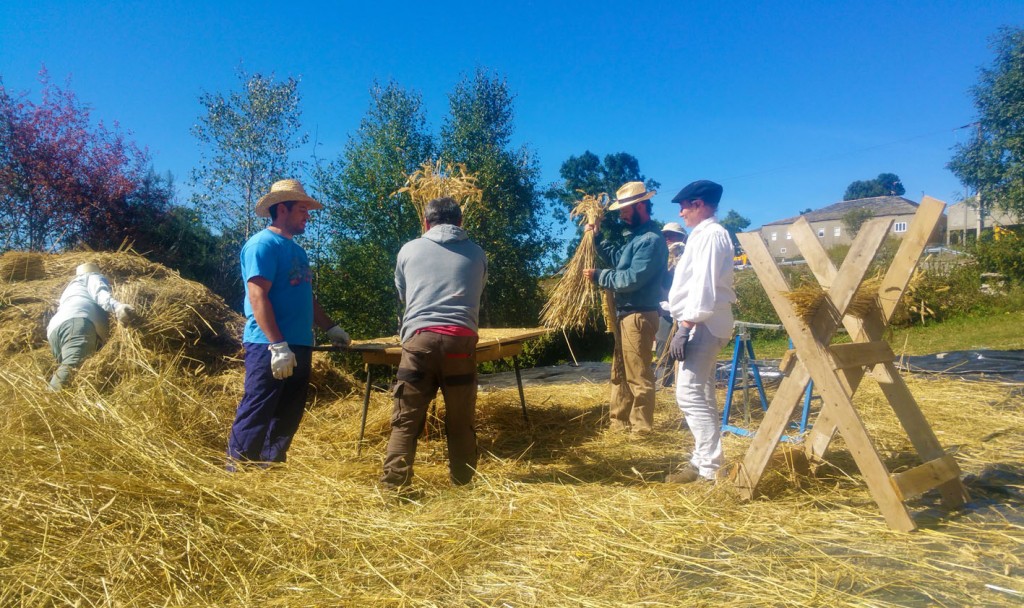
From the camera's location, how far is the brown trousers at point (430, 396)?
318 cm

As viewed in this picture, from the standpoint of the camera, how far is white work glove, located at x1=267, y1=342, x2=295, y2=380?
3123 mm

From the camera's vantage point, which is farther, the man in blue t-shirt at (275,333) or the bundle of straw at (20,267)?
the bundle of straw at (20,267)

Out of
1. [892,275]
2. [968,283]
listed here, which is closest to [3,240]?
[892,275]

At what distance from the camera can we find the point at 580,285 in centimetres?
518

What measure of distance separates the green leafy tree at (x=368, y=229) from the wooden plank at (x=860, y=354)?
8511mm

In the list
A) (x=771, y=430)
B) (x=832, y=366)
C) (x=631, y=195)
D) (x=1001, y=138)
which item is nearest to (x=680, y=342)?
(x=771, y=430)

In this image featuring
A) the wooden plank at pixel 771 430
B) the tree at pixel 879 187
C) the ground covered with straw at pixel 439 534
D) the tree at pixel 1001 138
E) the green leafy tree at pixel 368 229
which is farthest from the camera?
the tree at pixel 879 187

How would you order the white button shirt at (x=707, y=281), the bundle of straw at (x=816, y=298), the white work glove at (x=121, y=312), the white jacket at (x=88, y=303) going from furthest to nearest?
the white work glove at (x=121, y=312) → the white jacket at (x=88, y=303) → the white button shirt at (x=707, y=281) → the bundle of straw at (x=816, y=298)

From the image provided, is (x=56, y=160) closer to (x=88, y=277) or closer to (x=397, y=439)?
(x=88, y=277)

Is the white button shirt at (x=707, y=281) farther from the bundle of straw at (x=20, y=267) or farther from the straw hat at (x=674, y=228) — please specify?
the bundle of straw at (x=20, y=267)

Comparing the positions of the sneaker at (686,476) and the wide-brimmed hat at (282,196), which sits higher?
the wide-brimmed hat at (282,196)

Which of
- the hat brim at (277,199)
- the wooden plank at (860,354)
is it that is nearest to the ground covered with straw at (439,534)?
the wooden plank at (860,354)

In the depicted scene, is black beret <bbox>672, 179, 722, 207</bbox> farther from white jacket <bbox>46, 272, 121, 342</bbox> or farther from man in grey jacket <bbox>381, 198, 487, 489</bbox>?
white jacket <bbox>46, 272, 121, 342</bbox>

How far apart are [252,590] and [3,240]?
30.5ft
